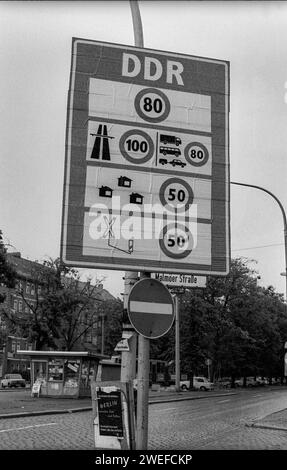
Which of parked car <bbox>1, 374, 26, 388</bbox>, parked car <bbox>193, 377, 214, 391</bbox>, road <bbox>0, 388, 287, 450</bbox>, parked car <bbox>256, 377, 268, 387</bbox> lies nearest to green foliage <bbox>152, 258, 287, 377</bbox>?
parked car <bbox>193, 377, 214, 391</bbox>

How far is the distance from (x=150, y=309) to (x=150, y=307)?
0.06ft

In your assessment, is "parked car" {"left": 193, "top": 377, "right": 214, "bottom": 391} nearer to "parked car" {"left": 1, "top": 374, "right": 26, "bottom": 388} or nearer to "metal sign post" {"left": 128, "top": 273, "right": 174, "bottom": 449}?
"parked car" {"left": 1, "top": 374, "right": 26, "bottom": 388}

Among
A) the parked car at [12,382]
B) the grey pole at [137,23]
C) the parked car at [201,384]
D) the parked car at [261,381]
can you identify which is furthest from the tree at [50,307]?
the grey pole at [137,23]

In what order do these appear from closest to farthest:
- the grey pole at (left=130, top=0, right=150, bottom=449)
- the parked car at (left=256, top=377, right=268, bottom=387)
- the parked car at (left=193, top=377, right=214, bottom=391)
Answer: the grey pole at (left=130, top=0, right=150, bottom=449)
the parked car at (left=193, top=377, right=214, bottom=391)
the parked car at (left=256, top=377, right=268, bottom=387)

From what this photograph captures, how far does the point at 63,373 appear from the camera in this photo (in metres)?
30.0

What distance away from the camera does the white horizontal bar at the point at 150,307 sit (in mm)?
5914

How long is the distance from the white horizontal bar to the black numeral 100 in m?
1.58

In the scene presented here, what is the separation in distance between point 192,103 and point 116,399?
325 cm

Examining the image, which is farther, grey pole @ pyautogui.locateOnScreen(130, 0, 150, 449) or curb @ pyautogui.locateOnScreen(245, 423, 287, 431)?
curb @ pyautogui.locateOnScreen(245, 423, 287, 431)

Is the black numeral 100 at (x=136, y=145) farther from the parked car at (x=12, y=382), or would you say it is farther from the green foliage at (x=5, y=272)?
the parked car at (x=12, y=382)

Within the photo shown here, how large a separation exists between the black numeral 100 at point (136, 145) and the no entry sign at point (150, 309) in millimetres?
1367

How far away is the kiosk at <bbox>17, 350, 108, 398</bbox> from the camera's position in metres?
29.6

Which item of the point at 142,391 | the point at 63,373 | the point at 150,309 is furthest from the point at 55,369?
the point at 150,309
